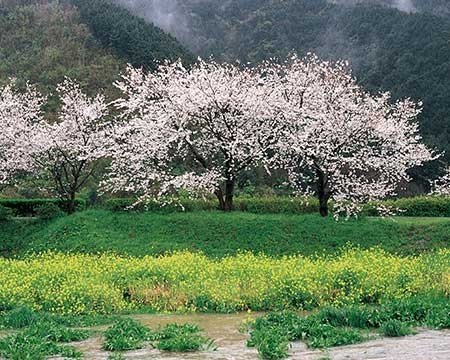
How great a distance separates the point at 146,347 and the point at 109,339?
25.8 inches

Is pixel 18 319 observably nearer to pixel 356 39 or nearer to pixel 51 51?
pixel 51 51

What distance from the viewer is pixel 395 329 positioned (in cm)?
1036

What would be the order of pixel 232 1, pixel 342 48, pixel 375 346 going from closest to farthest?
pixel 375 346
pixel 342 48
pixel 232 1

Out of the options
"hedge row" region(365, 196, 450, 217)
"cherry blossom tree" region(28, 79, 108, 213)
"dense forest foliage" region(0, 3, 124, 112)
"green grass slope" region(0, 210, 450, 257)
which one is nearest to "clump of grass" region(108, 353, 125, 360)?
"green grass slope" region(0, 210, 450, 257)

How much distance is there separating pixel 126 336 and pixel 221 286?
4703 millimetres

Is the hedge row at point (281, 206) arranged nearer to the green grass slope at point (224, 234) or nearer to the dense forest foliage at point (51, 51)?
the green grass slope at point (224, 234)

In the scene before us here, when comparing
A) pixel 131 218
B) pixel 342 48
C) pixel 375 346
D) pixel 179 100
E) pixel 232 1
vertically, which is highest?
pixel 232 1

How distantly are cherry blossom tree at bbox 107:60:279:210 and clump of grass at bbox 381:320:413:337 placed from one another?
1853cm

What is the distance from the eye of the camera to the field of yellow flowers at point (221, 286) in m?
14.3

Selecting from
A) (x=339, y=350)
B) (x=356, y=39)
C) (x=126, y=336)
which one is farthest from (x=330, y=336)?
(x=356, y=39)

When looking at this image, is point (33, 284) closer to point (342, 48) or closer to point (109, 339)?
point (109, 339)

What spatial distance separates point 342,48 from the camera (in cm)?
6956

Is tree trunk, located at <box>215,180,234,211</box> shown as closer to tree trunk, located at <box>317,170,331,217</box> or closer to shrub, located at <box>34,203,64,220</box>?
tree trunk, located at <box>317,170,331,217</box>

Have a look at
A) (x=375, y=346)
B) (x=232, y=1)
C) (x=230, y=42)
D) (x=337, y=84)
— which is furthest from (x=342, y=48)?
(x=375, y=346)
